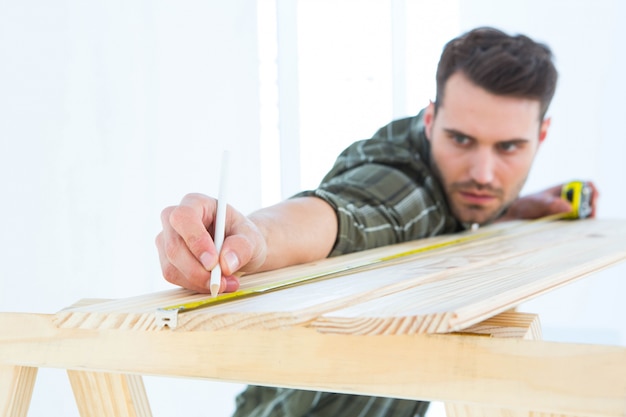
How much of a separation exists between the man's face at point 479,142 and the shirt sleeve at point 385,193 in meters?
0.06

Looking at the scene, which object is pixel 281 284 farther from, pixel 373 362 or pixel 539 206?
pixel 539 206

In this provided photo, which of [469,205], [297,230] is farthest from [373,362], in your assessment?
[469,205]

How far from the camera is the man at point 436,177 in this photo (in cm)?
140

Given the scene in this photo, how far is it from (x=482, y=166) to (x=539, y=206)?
0.47 metres

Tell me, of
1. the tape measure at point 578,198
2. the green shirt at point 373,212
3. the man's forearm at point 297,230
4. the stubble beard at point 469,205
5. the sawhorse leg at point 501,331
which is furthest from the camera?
the tape measure at point 578,198

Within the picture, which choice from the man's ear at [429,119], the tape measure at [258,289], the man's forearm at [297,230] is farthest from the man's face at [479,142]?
the man's forearm at [297,230]

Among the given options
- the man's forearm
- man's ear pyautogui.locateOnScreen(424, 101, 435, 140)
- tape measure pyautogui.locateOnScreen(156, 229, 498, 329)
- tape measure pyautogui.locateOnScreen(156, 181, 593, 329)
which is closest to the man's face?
man's ear pyautogui.locateOnScreen(424, 101, 435, 140)

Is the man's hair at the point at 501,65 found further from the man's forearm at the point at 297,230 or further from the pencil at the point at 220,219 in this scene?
the pencil at the point at 220,219

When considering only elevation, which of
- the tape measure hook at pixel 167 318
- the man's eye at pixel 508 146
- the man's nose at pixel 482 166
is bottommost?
the man's nose at pixel 482 166

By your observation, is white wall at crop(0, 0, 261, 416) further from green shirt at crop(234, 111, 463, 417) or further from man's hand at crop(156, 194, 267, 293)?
man's hand at crop(156, 194, 267, 293)

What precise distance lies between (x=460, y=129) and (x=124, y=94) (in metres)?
→ 0.91

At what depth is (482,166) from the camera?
7.05 ft

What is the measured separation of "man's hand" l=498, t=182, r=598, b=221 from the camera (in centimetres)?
247

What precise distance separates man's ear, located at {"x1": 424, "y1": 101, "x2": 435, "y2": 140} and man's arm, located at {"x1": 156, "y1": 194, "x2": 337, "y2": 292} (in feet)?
3.20
